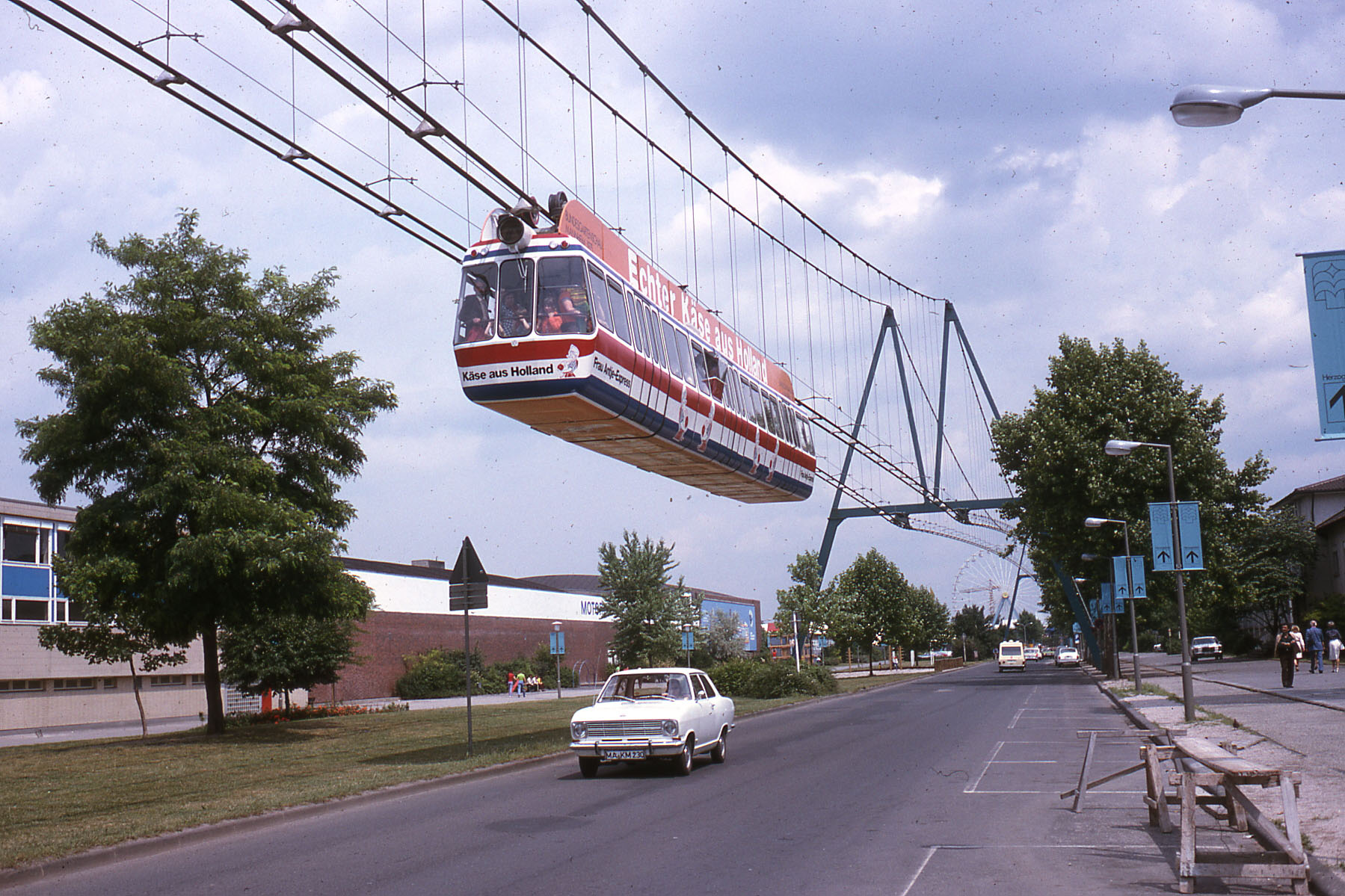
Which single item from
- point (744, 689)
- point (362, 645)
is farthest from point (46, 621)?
point (744, 689)

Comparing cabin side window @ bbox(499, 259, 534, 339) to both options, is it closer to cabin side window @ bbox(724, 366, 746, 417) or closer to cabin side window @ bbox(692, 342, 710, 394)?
cabin side window @ bbox(692, 342, 710, 394)

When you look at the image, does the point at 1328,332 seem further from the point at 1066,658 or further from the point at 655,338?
the point at 1066,658

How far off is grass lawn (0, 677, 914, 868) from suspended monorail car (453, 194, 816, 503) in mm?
5774

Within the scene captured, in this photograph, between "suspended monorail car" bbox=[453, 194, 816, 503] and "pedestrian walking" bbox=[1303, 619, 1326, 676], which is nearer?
"suspended monorail car" bbox=[453, 194, 816, 503]

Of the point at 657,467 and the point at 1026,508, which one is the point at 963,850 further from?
the point at 1026,508

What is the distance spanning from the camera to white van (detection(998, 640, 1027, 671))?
79.1 metres

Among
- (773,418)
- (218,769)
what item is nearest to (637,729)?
(218,769)

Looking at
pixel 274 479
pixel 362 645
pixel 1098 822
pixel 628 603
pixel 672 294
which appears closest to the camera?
pixel 1098 822

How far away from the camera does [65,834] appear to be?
12.0m

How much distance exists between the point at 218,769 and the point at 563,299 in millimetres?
10499

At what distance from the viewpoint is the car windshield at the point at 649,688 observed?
1797cm

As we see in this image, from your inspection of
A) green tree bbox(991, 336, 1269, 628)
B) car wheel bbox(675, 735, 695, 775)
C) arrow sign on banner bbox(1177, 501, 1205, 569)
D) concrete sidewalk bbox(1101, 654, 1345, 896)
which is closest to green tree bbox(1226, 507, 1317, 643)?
green tree bbox(991, 336, 1269, 628)

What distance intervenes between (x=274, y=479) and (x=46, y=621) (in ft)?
68.3

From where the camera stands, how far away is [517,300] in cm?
1778
